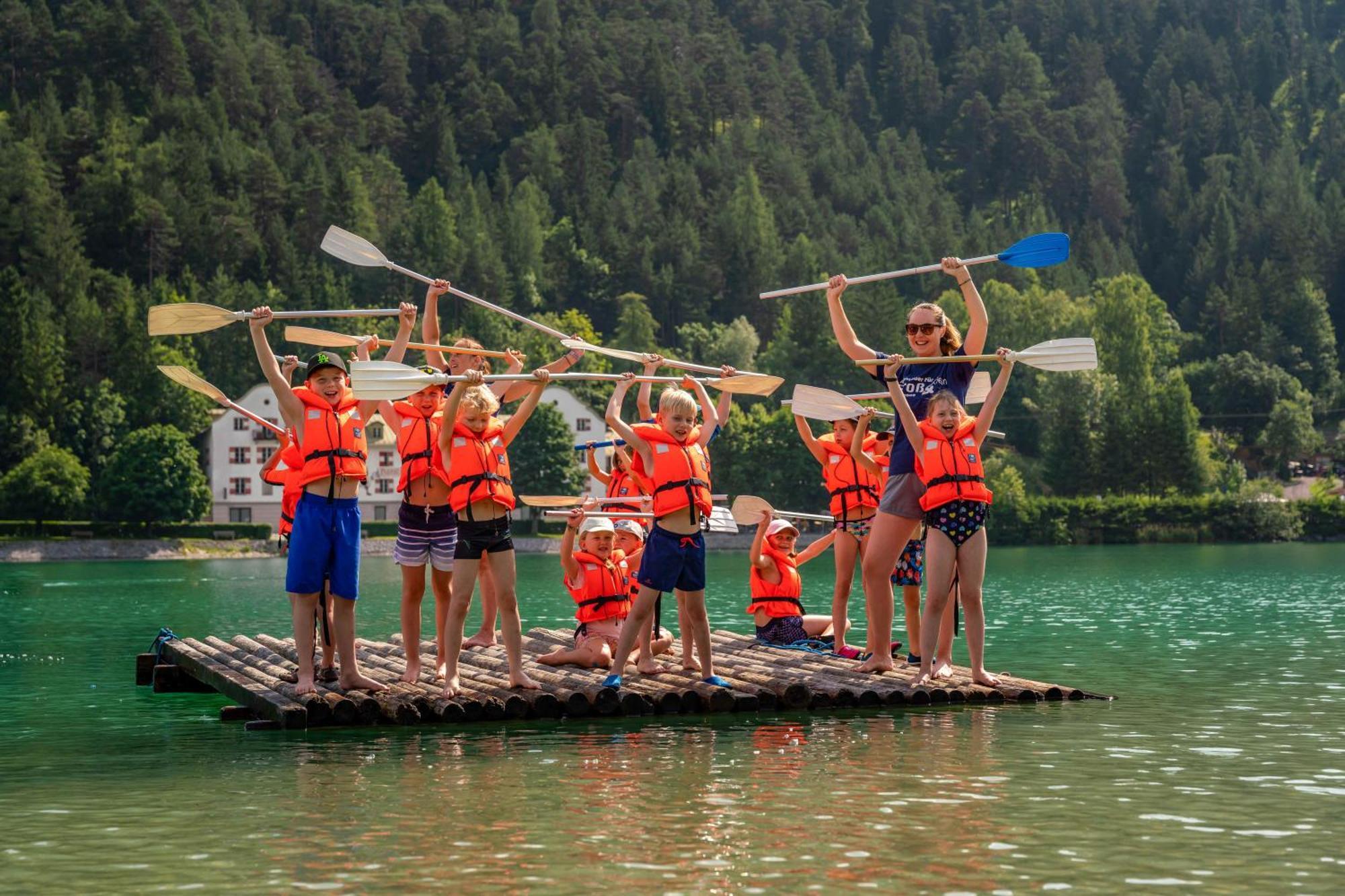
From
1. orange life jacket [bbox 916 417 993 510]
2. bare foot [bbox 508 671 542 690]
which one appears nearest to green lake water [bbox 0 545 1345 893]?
bare foot [bbox 508 671 542 690]

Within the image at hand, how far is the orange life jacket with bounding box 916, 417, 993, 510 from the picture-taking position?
14.4 metres

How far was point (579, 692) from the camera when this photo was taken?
14641 mm

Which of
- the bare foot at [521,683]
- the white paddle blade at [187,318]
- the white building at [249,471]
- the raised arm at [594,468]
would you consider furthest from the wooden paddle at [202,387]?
the white building at [249,471]

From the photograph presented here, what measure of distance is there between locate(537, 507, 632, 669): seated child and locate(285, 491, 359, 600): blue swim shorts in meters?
3.21

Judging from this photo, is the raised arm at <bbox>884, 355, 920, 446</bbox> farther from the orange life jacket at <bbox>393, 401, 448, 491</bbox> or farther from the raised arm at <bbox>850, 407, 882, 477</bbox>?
the orange life jacket at <bbox>393, 401, 448, 491</bbox>

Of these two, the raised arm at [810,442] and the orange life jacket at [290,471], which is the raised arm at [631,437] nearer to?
the orange life jacket at [290,471]

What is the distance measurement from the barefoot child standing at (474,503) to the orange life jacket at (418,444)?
38cm

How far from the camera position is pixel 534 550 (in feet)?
327

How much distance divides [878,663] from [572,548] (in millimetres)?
3354

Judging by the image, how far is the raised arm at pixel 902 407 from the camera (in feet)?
47.7

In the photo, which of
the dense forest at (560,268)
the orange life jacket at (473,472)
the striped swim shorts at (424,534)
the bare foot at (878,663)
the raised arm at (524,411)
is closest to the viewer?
the orange life jacket at (473,472)

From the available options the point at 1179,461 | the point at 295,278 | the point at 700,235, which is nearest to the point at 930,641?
the point at 1179,461

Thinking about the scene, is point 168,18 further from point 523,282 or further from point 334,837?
point 334,837

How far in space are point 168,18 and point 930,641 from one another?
188481 millimetres
